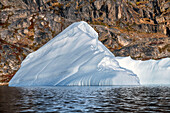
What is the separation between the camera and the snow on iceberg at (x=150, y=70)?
76.4 m

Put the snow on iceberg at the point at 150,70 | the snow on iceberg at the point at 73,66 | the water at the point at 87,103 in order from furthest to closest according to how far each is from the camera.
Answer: the snow on iceberg at the point at 150,70 → the snow on iceberg at the point at 73,66 → the water at the point at 87,103

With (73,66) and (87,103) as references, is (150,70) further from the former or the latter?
(87,103)

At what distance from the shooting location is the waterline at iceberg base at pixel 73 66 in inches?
2260

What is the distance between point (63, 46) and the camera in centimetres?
6819

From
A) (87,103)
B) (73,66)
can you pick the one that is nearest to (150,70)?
(73,66)

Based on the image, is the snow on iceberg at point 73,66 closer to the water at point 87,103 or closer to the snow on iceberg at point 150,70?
the snow on iceberg at point 150,70

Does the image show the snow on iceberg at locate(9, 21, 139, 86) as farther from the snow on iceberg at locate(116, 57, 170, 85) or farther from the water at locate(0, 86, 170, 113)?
the water at locate(0, 86, 170, 113)

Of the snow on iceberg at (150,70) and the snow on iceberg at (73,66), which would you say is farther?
the snow on iceberg at (150,70)

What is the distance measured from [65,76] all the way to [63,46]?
42.4ft

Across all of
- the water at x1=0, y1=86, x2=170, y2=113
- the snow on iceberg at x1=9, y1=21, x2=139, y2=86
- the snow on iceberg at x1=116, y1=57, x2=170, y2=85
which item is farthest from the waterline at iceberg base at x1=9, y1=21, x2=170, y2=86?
the water at x1=0, y1=86, x2=170, y2=113

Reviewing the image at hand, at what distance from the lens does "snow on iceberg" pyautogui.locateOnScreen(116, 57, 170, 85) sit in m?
76.4

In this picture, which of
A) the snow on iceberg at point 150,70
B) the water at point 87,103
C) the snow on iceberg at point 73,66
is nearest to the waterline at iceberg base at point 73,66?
the snow on iceberg at point 73,66

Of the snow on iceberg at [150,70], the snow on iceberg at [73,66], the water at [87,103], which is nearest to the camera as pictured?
the water at [87,103]

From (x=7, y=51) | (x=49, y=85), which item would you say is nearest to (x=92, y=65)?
(x=49, y=85)
